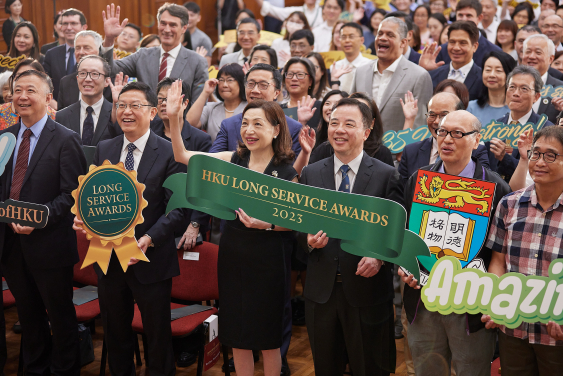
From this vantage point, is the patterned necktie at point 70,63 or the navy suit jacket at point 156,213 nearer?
the navy suit jacket at point 156,213

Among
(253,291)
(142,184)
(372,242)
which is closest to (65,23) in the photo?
(142,184)

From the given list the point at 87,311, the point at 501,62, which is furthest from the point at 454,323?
the point at 501,62

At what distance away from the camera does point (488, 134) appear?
3299 millimetres

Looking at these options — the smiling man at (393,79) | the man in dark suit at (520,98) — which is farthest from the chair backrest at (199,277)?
the man in dark suit at (520,98)

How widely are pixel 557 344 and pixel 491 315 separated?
0.84 feet

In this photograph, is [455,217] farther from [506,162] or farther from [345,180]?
[506,162]

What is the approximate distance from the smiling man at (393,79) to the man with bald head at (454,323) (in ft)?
5.31

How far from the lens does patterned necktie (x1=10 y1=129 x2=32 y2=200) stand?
3.00 metres

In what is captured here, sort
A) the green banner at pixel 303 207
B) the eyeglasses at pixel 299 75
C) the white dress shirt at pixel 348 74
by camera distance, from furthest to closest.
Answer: the white dress shirt at pixel 348 74
the eyeglasses at pixel 299 75
the green banner at pixel 303 207

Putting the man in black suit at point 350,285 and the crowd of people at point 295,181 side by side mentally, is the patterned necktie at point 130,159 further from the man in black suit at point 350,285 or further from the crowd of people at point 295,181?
the man in black suit at point 350,285

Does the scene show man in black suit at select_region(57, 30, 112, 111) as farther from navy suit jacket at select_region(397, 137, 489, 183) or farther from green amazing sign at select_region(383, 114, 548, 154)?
navy suit jacket at select_region(397, 137, 489, 183)

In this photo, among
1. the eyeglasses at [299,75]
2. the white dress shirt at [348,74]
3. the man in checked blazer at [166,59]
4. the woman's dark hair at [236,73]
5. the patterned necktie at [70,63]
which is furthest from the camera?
the patterned necktie at [70,63]

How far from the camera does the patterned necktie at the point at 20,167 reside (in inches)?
118

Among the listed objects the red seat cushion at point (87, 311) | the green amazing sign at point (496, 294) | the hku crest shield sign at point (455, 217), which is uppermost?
the hku crest shield sign at point (455, 217)
